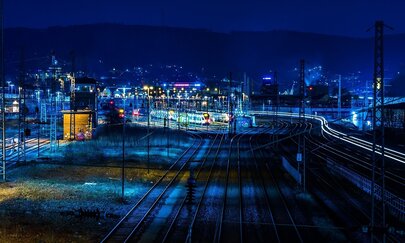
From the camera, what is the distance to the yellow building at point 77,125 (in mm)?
41994

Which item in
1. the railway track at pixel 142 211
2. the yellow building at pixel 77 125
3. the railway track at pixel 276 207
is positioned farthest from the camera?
the yellow building at pixel 77 125

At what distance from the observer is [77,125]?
44.6 meters

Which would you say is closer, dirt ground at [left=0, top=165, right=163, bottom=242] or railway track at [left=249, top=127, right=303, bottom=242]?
dirt ground at [left=0, top=165, right=163, bottom=242]

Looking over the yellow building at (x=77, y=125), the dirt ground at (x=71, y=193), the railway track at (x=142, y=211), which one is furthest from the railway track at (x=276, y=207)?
the yellow building at (x=77, y=125)

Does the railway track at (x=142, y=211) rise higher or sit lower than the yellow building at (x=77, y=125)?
lower

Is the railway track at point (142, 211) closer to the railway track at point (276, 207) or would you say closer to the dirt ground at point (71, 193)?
the dirt ground at point (71, 193)

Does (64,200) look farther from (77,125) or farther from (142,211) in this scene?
(77,125)

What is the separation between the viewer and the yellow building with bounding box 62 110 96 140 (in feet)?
138

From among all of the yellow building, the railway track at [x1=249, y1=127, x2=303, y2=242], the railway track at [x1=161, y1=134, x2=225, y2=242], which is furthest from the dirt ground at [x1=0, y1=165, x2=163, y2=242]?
the yellow building

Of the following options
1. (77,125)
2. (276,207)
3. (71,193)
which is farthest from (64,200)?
(77,125)

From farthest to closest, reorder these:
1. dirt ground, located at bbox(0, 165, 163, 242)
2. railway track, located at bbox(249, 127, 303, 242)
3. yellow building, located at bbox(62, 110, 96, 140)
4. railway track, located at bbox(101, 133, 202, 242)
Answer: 1. yellow building, located at bbox(62, 110, 96, 140)
2. railway track, located at bbox(249, 127, 303, 242)
3. dirt ground, located at bbox(0, 165, 163, 242)
4. railway track, located at bbox(101, 133, 202, 242)

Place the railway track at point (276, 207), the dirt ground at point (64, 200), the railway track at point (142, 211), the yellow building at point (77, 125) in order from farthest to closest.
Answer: the yellow building at point (77, 125), the railway track at point (276, 207), the dirt ground at point (64, 200), the railway track at point (142, 211)

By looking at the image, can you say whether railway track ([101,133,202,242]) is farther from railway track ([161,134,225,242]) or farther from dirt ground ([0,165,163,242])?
railway track ([161,134,225,242])

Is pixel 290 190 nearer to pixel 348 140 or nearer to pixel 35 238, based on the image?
pixel 35 238
